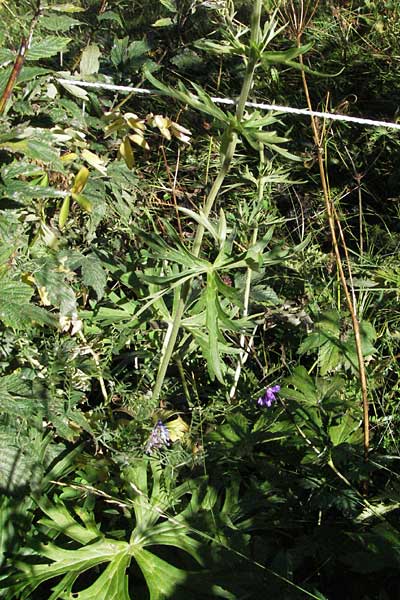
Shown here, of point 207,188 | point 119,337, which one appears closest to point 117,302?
point 119,337

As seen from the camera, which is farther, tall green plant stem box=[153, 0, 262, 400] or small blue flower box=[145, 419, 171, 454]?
small blue flower box=[145, 419, 171, 454]

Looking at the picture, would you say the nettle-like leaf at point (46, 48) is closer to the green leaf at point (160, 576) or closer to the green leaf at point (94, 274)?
the green leaf at point (94, 274)

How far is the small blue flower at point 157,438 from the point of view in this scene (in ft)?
6.91

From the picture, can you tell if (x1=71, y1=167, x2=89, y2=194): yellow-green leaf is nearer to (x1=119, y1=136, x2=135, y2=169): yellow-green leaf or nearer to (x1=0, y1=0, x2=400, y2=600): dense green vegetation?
(x1=0, y1=0, x2=400, y2=600): dense green vegetation

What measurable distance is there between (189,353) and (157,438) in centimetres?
43

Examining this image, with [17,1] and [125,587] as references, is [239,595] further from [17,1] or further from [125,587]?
[17,1]

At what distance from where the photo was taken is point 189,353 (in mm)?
2486

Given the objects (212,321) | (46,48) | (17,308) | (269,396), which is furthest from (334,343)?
(46,48)

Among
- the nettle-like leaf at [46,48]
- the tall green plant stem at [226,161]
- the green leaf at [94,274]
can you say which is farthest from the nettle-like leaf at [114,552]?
the nettle-like leaf at [46,48]

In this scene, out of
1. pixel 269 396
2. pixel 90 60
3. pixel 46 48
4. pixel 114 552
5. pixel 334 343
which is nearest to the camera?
pixel 114 552

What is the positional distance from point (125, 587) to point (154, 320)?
0.91 meters

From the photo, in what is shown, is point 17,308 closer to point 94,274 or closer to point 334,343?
point 94,274

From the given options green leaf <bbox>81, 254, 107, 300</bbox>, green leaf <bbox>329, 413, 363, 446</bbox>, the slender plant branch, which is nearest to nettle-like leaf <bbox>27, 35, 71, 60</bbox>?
the slender plant branch

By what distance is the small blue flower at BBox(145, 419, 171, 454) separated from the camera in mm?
2107
